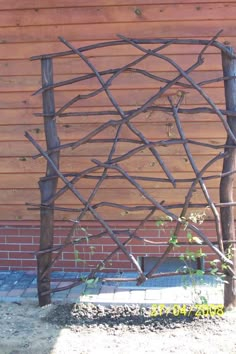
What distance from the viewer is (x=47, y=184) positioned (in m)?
4.46

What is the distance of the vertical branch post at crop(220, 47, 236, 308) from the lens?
4.28 m

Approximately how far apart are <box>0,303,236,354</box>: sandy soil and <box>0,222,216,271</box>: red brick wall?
36.2 inches

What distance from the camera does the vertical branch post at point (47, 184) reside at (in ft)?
14.4

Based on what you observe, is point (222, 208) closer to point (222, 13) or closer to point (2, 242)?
point (222, 13)

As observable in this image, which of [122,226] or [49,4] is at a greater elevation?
[49,4]

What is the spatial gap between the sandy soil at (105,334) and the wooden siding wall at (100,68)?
121 cm

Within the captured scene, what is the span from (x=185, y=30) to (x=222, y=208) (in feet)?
5.46

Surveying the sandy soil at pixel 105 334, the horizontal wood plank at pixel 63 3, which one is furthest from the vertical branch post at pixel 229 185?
Answer: the horizontal wood plank at pixel 63 3

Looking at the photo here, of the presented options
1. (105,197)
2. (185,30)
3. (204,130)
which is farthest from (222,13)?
(105,197)

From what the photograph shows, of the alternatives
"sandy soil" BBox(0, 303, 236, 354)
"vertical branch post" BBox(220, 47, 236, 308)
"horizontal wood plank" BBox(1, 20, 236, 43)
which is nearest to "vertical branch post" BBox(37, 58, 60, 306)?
"sandy soil" BBox(0, 303, 236, 354)

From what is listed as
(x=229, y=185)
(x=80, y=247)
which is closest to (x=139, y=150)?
(x=229, y=185)

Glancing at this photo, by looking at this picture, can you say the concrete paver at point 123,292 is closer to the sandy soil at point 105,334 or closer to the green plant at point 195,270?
the green plant at point 195,270

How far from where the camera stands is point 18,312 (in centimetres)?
466
